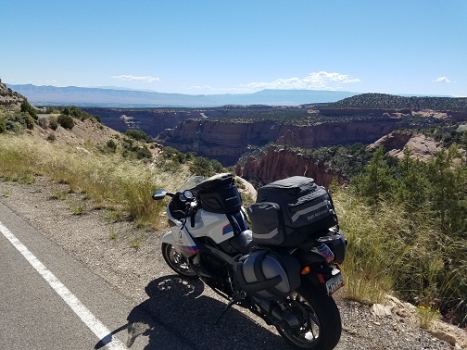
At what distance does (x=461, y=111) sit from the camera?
69750mm

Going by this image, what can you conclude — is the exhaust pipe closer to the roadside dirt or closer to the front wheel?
the front wheel

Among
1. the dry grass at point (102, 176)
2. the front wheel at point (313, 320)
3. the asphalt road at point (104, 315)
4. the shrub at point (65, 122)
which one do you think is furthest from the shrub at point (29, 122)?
the front wheel at point (313, 320)

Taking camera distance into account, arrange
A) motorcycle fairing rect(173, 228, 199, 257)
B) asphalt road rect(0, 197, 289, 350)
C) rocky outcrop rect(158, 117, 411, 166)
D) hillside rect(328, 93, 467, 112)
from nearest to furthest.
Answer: asphalt road rect(0, 197, 289, 350)
motorcycle fairing rect(173, 228, 199, 257)
hillside rect(328, 93, 467, 112)
rocky outcrop rect(158, 117, 411, 166)

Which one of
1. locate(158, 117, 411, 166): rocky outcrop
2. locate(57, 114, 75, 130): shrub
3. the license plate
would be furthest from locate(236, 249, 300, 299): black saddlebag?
locate(158, 117, 411, 166): rocky outcrop

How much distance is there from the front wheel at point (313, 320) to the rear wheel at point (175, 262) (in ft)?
5.40

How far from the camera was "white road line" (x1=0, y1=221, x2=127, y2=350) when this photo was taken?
3086 mm

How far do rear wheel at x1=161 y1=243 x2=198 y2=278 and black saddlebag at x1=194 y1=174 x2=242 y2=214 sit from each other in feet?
3.39

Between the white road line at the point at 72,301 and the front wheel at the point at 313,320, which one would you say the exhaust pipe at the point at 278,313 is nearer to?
the front wheel at the point at 313,320

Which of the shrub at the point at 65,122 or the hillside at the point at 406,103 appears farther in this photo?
the hillside at the point at 406,103

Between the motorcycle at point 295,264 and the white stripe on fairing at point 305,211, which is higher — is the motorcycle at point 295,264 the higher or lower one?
the lower one

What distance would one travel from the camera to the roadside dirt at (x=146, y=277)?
3.12 m

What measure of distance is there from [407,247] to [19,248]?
5.27m

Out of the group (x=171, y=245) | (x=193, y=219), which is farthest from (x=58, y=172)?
(x=193, y=219)

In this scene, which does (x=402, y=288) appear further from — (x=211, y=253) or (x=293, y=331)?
(x=211, y=253)
